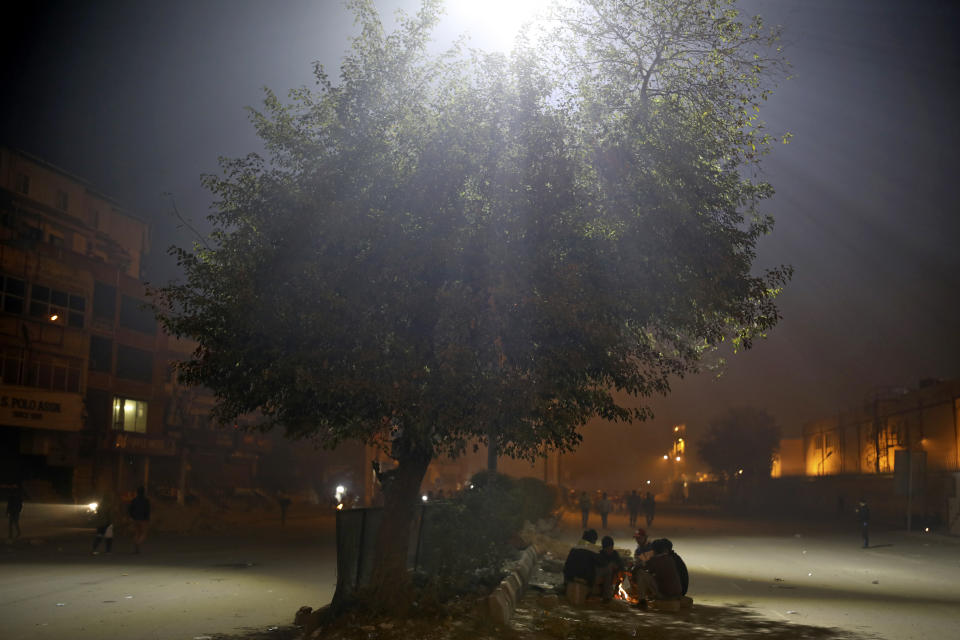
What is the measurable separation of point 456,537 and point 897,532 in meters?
31.7


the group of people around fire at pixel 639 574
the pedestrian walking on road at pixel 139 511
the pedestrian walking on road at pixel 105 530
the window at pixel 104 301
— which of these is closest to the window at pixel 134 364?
the window at pixel 104 301

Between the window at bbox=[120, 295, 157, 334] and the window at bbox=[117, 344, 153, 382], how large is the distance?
4.95 feet

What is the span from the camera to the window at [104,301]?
5278 cm

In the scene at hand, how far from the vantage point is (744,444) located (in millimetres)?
98625

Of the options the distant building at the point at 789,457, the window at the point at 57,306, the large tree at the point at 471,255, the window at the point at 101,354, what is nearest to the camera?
the large tree at the point at 471,255

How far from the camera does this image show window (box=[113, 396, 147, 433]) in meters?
54.5

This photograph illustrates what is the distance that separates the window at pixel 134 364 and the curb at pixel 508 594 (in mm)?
45174

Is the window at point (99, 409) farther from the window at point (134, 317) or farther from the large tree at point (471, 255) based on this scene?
the large tree at point (471, 255)

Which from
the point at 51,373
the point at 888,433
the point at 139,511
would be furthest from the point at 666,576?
the point at 888,433

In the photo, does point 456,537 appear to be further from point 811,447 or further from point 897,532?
point 811,447

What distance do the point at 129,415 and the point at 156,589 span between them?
44.1 metres

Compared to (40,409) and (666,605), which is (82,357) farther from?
(666,605)

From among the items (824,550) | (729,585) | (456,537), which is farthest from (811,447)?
(456,537)

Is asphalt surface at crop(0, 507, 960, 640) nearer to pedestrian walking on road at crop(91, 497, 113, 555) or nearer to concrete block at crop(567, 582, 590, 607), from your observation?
pedestrian walking on road at crop(91, 497, 113, 555)
